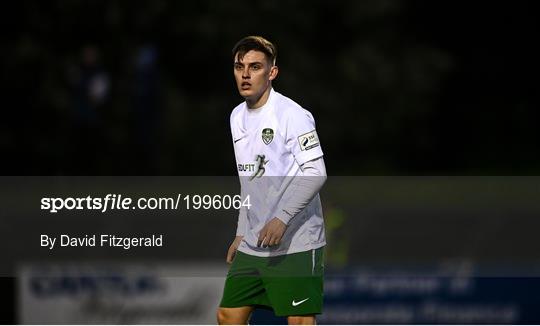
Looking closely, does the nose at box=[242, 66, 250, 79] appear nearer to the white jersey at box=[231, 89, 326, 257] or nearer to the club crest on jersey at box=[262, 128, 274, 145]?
the white jersey at box=[231, 89, 326, 257]

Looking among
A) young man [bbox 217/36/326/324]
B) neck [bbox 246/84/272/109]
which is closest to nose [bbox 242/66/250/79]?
young man [bbox 217/36/326/324]

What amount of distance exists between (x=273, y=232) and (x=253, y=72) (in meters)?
0.77

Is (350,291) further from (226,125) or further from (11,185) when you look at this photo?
(226,125)

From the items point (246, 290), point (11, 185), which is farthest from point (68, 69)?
point (246, 290)

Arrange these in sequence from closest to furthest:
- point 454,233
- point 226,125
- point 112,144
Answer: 1. point 454,233
2. point 112,144
3. point 226,125

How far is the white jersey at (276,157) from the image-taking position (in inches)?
280

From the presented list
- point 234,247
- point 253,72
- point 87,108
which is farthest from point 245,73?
point 87,108

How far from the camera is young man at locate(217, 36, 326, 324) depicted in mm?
7125

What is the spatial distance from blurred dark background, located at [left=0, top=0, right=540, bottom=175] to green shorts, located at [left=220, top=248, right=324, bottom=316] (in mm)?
12798

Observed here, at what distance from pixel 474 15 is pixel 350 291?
1532cm

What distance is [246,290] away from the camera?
769cm

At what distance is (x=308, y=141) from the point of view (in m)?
7.05

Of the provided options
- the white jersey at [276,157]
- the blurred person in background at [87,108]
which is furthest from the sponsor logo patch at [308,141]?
the blurred person in background at [87,108]

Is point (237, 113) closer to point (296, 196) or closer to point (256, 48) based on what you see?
point (256, 48)
